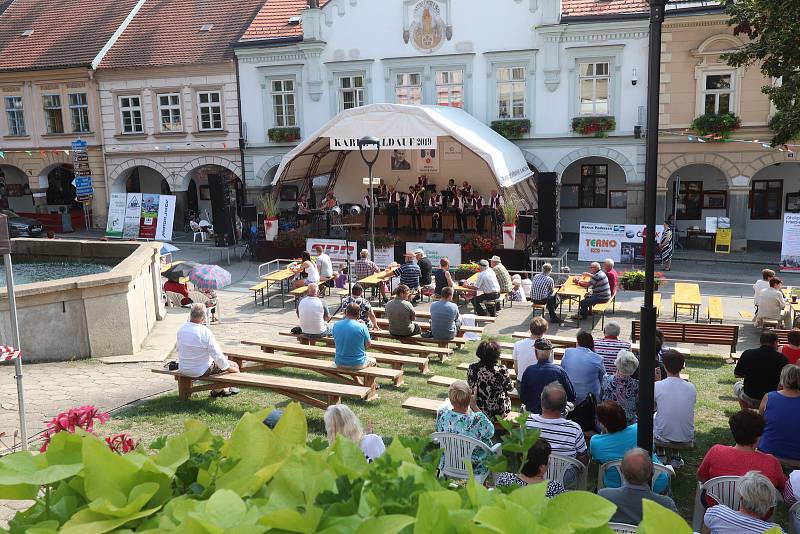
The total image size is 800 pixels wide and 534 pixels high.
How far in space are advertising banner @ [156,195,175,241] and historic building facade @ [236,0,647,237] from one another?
303 cm

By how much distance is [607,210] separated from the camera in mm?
25656

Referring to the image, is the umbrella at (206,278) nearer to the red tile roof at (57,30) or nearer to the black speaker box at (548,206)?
the black speaker box at (548,206)

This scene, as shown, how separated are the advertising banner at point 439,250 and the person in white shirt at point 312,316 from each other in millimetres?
9018

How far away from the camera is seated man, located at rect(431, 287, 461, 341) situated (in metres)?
11.0

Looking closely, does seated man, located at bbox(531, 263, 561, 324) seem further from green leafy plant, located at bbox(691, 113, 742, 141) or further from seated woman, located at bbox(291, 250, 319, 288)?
green leafy plant, located at bbox(691, 113, 742, 141)

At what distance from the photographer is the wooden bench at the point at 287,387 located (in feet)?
26.5

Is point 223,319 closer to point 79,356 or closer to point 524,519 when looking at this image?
point 79,356

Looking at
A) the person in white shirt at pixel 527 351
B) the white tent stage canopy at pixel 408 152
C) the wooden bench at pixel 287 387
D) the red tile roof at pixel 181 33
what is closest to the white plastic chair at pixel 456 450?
the wooden bench at pixel 287 387

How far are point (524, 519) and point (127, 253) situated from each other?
48.7 ft

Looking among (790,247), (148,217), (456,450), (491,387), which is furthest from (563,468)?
(148,217)

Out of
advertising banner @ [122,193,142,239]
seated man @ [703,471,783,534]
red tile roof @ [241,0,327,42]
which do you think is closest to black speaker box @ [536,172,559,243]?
red tile roof @ [241,0,327,42]

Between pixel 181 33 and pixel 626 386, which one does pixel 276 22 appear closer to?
pixel 181 33

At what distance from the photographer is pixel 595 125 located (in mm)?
22562

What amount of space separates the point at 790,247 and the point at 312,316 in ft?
47.7
